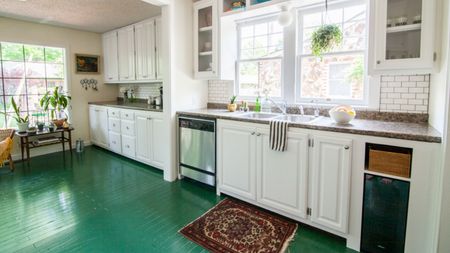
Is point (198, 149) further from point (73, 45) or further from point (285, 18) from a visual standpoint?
point (73, 45)

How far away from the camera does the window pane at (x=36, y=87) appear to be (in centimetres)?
470

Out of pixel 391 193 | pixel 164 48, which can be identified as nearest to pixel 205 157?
pixel 164 48

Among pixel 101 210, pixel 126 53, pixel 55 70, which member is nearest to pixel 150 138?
pixel 101 210

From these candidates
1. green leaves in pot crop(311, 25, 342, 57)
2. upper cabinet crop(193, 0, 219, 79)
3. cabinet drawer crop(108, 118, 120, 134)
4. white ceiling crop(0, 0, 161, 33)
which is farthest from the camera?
cabinet drawer crop(108, 118, 120, 134)

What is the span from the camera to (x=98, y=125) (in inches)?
203

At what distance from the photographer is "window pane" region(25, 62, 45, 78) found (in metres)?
4.66

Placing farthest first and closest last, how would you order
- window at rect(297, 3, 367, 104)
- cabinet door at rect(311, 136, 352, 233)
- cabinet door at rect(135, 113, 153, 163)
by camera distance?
1. cabinet door at rect(135, 113, 153, 163)
2. window at rect(297, 3, 367, 104)
3. cabinet door at rect(311, 136, 352, 233)

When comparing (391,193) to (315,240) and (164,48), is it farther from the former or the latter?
(164,48)

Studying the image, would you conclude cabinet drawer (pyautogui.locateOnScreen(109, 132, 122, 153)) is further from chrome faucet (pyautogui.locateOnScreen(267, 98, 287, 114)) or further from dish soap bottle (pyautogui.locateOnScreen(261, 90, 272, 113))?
chrome faucet (pyautogui.locateOnScreen(267, 98, 287, 114))

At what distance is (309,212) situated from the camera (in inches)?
89.2

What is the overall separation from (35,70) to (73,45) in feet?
2.81

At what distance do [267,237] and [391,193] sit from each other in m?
1.04

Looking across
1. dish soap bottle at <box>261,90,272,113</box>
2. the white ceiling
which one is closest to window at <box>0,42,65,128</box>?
the white ceiling

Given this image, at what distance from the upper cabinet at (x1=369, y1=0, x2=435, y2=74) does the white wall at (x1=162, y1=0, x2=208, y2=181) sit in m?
2.24
